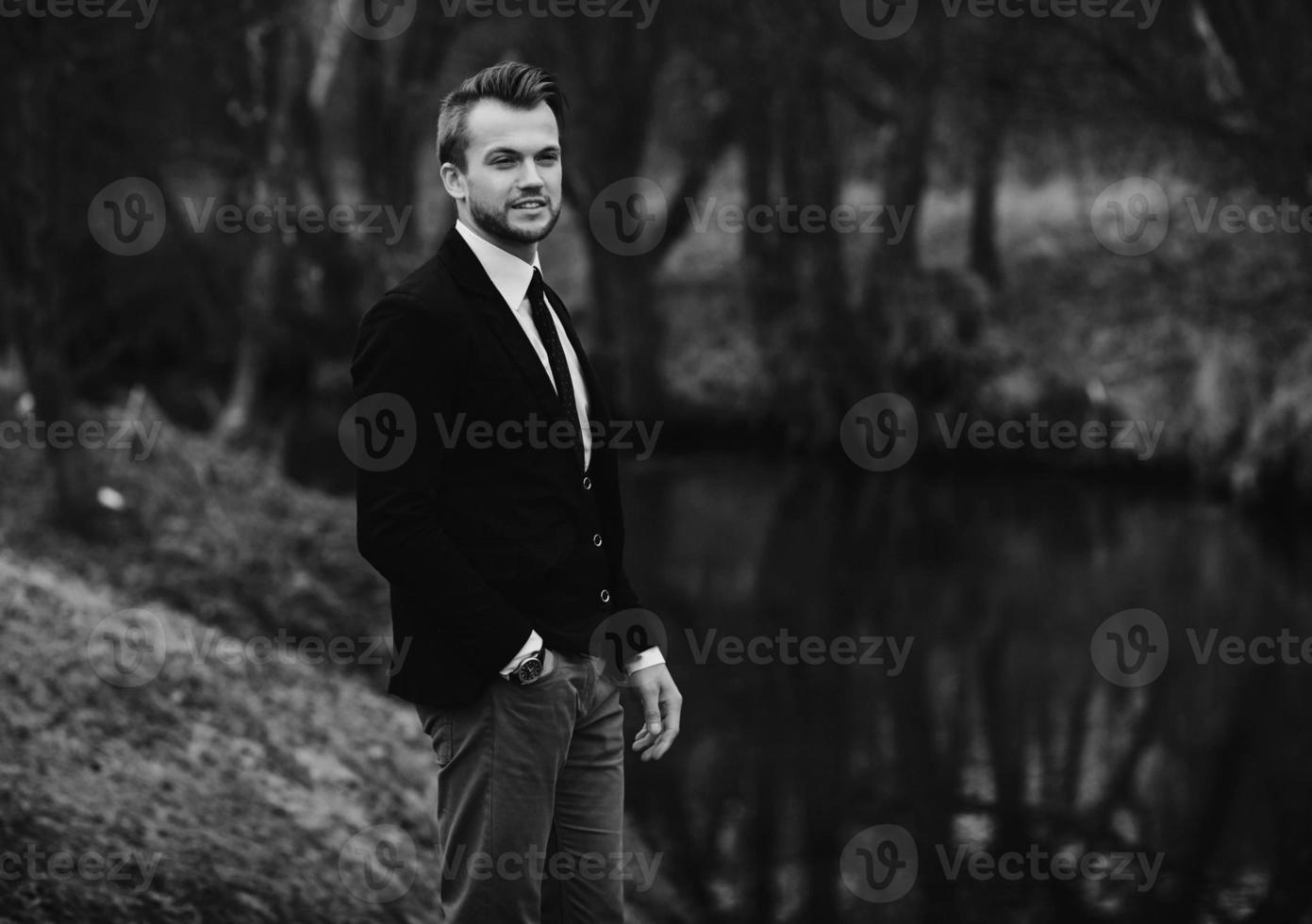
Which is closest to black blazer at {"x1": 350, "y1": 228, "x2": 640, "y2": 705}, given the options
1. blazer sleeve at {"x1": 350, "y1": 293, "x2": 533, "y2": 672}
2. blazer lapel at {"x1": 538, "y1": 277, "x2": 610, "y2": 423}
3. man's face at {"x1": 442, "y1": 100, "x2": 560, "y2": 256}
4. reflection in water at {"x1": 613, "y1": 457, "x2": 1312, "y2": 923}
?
blazer sleeve at {"x1": 350, "y1": 293, "x2": 533, "y2": 672}

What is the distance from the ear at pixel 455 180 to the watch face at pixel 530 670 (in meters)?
1.03

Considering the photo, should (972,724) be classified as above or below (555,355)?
below

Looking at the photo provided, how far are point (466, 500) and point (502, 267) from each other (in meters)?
0.54

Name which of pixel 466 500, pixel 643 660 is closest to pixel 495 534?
pixel 466 500

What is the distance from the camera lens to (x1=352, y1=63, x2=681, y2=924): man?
11.1 feet

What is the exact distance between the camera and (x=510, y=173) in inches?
138

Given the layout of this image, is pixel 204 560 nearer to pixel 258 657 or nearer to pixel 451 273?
pixel 258 657

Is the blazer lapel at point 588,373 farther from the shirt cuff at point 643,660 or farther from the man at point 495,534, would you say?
the shirt cuff at point 643,660

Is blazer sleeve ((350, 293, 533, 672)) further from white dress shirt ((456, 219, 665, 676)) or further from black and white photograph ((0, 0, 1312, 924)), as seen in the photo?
white dress shirt ((456, 219, 665, 676))

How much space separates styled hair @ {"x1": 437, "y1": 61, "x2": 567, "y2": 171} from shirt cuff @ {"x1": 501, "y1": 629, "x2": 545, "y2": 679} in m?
1.03

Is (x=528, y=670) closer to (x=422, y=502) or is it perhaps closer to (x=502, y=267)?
(x=422, y=502)

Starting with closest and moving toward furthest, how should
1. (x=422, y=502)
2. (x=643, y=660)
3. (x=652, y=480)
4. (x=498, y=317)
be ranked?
(x=422, y=502) < (x=498, y=317) < (x=643, y=660) < (x=652, y=480)

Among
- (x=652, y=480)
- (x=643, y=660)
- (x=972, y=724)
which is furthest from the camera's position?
(x=652, y=480)

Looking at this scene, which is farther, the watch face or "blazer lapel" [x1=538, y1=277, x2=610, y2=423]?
"blazer lapel" [x1=538, y1=277, x2=610, y2=423]
